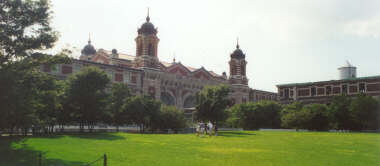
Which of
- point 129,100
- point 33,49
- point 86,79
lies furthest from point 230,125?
point 33,49

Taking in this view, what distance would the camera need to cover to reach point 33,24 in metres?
26.1

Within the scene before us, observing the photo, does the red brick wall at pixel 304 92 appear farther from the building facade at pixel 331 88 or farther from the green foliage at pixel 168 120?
the green foliage at pixel 168 120

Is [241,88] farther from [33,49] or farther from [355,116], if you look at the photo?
[33,49]

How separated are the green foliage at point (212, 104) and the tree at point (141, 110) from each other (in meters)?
6.10

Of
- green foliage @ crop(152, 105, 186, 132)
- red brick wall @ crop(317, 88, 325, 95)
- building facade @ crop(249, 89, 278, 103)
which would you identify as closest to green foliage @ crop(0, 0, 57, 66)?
green foliage @ crop(152, 105, 186, 132)

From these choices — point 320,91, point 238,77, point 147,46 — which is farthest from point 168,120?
point 238,77

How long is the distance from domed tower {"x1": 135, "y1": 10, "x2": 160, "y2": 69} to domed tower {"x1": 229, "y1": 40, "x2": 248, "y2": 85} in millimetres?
29650

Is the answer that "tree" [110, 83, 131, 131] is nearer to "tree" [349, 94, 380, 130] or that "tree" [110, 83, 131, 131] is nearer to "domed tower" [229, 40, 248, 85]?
"tree" [349, 94, 380, 130]

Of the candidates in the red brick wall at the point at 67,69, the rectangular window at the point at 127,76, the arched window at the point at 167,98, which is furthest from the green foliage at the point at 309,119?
the red brick wall at the point at 67,69

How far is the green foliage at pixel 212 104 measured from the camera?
4925cm

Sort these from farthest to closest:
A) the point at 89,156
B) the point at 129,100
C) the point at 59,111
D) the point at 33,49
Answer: the point at 129,100, the point at 59,111, the point at 33,49, the point at 89,156

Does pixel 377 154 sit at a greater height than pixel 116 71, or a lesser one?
lesser

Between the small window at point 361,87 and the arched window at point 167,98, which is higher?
the small window at point 361,87

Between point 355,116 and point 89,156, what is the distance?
4928cm
